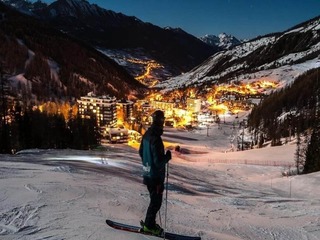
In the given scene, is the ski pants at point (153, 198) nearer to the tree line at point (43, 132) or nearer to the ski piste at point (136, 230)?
the ski piste at point (136, 230)

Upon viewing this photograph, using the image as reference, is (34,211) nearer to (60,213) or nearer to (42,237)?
(60,213)

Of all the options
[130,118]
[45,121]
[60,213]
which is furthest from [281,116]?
[60,213]

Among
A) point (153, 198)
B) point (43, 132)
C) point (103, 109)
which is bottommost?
point (43, 132)

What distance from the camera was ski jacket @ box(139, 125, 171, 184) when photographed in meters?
9.24

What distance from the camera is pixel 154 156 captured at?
364 inches

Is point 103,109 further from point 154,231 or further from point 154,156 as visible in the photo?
point 154,156

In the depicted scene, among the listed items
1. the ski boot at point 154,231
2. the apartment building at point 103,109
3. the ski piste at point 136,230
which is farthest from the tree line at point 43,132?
the apartment building at point 103,109

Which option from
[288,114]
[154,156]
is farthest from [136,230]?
[288,114]

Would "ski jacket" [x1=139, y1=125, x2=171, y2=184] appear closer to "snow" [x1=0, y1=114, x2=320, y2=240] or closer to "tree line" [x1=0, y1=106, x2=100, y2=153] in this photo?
"snow" [x1=0, y1=114, x2=320, y2=240]

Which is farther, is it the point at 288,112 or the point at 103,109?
the point at 288,112

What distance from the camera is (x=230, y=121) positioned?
199125 mm

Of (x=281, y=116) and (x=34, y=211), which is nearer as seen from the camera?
(x=34, y=211)

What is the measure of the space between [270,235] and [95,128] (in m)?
79.7

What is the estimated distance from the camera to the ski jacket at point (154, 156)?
924cm
